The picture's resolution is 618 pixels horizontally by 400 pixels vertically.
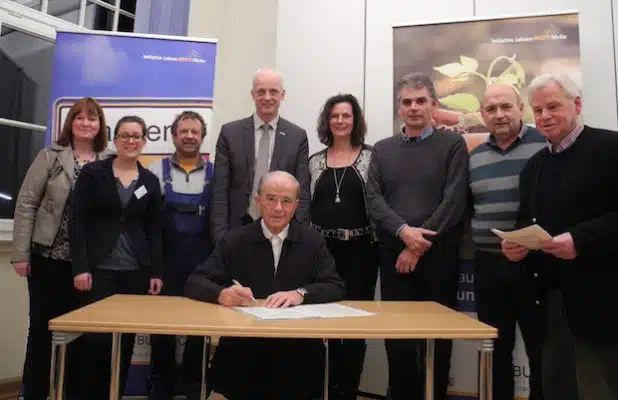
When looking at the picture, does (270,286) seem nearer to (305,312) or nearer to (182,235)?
(305,312)

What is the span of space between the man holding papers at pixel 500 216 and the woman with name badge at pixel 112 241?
5.07 ft

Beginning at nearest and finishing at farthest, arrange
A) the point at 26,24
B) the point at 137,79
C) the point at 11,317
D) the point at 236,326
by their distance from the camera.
A: 1. the point at 236,326
2. the point at 11,317
3. the point at 137,79
4. the point at 26,24

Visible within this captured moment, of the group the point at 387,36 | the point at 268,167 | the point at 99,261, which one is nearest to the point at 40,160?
the point at 99,261

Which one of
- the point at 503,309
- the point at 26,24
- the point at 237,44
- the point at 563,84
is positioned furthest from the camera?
the point at 237,44

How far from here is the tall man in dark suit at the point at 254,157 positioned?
2.54 metres

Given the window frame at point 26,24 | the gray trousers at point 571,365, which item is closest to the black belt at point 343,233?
the gray trousers at point 571,365

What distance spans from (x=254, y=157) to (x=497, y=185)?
3.96ft

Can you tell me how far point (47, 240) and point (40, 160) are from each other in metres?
0.42

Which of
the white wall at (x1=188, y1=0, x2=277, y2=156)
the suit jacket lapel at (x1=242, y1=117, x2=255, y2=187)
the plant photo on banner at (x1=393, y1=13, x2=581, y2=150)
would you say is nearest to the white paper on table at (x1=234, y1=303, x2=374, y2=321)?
the suit jacket lapel at (x1=242, y1=117, x2=255, y2=187)

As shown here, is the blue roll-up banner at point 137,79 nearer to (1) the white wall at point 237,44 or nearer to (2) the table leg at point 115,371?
(1) the white wall at point 237,44

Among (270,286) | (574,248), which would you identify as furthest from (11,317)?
(574,248)

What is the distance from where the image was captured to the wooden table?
1.44 m

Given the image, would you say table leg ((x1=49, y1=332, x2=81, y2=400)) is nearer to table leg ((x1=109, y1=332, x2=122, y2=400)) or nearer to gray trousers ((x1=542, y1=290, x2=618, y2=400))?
table leg ((x1=109, y1=332, x2=122, y2=400))

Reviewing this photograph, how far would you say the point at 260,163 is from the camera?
2623 mm
